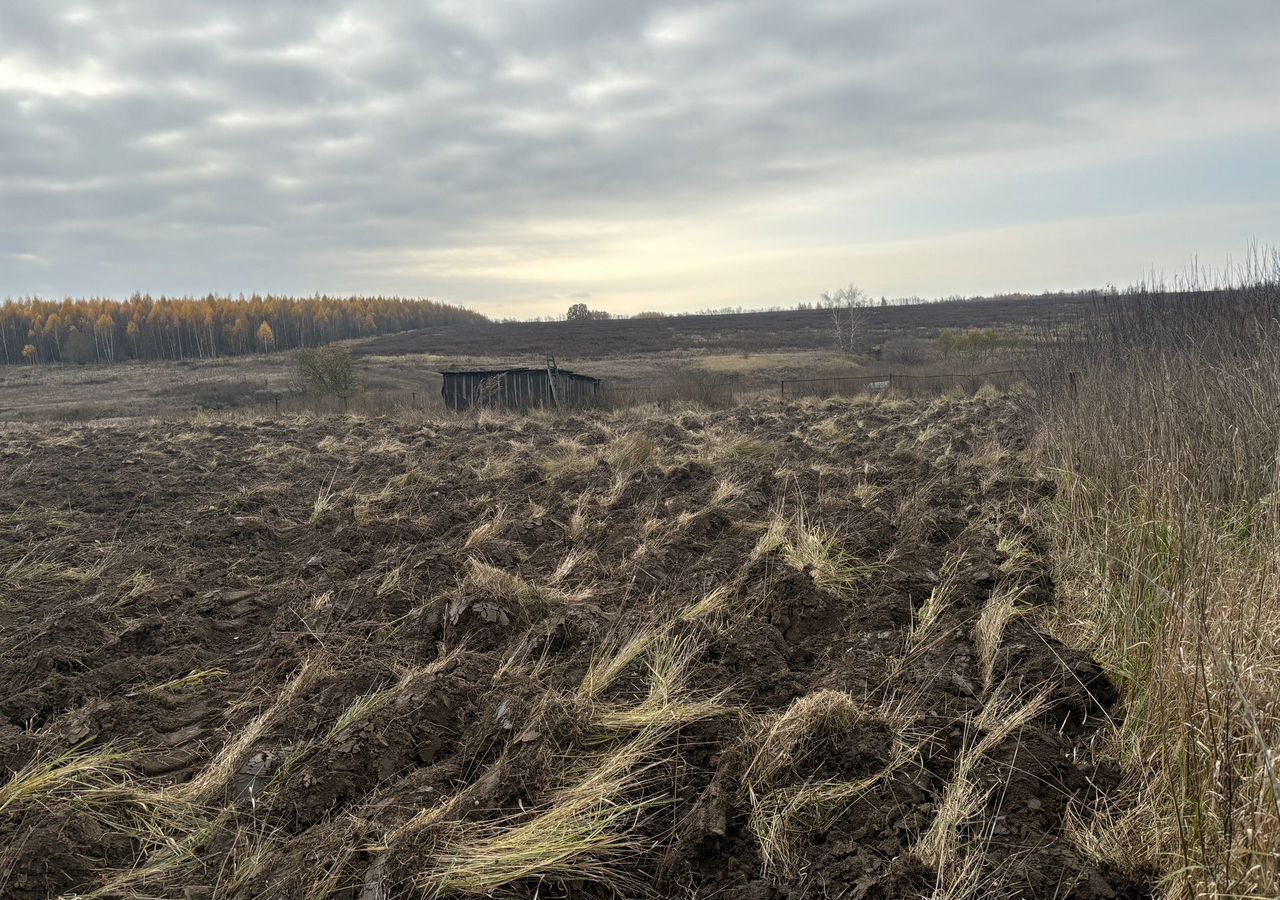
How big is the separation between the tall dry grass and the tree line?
9869 cm

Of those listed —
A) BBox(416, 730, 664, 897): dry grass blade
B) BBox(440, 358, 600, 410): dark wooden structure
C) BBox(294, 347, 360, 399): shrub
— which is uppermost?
BBox(294, 347, 360, 399): shrub

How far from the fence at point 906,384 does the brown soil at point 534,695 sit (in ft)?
57.9

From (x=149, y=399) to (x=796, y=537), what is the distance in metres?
42.9

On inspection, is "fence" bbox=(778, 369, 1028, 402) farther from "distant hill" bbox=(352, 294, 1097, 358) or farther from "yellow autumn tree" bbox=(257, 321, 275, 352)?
"yellow autumn tree" bbox=(257, 321, 275, 352)

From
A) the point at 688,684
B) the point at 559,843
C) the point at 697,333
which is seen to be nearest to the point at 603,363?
the point at 697,333

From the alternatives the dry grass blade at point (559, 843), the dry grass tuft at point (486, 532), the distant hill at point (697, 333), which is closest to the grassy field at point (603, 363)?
the distant hill at point (697, 333)

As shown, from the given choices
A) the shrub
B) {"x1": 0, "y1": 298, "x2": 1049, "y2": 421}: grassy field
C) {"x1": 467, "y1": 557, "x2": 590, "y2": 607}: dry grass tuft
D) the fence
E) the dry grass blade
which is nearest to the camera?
the dry grass blade

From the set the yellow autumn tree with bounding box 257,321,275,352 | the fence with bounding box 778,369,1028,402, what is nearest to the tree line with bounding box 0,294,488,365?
the yellow autumn tree with bounding box 257,321,275,352

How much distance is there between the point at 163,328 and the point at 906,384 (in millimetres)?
96342

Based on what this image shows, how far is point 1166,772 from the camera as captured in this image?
2439 millimetres

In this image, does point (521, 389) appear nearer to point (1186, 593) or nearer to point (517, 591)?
point (517, 591)

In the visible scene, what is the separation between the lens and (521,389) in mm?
24469

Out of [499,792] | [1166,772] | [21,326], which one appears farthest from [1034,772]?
[21,326]

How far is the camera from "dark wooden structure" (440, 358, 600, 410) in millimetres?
23828
